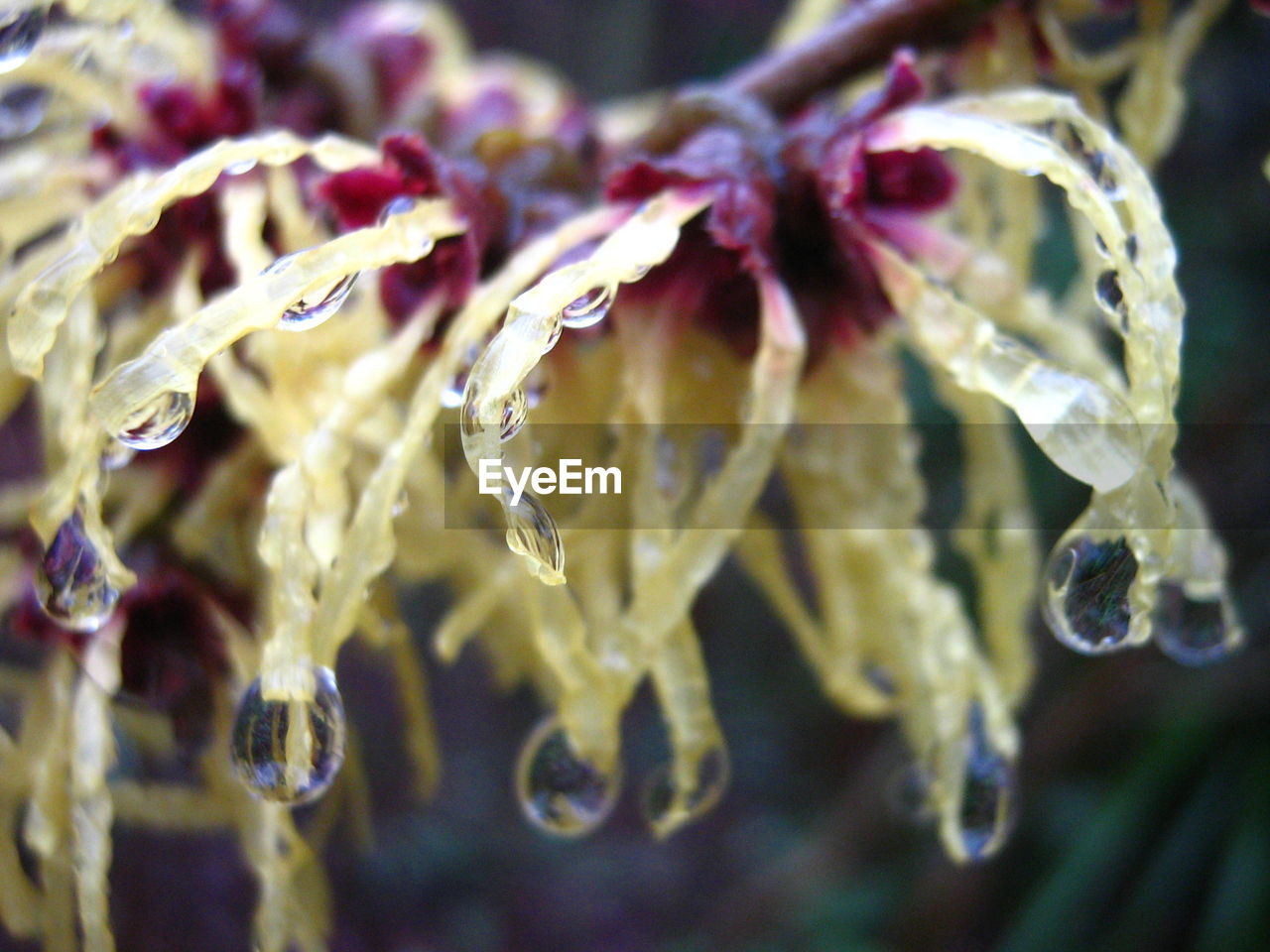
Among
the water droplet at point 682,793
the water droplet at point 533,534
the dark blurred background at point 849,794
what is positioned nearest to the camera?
the water droplet at point 533,534

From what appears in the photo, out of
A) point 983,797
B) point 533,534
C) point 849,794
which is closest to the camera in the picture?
point 533,534

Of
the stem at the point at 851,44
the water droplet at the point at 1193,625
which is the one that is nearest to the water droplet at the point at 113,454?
the stem at the point at 851,44

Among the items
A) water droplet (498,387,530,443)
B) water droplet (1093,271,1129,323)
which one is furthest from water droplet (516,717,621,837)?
water droplet (1093,271,1129,323)

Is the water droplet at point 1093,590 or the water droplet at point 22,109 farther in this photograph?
the water droplet at point 22,109

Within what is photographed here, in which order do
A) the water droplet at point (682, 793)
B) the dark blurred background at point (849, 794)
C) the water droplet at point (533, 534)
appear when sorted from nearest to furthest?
the water droplet at point (533, 534) < the water droplet at point (682, 793) < the dark blurred background at point (849, 794)

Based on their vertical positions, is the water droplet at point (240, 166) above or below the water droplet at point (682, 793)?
above

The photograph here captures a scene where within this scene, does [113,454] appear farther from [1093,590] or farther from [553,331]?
[1093,590]

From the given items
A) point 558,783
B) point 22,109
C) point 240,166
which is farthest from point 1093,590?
point 22,109

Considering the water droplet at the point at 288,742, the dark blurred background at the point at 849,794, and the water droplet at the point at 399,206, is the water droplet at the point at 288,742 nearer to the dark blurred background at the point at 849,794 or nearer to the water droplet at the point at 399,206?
the water droplet at the point at 399,206
